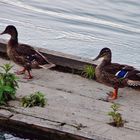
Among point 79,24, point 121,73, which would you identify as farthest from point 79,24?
point 121,73

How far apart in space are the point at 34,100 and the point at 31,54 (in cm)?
155

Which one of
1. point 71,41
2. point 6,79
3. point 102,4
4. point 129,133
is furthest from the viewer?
point 102,4

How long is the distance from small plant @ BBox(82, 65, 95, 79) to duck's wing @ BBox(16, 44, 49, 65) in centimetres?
65

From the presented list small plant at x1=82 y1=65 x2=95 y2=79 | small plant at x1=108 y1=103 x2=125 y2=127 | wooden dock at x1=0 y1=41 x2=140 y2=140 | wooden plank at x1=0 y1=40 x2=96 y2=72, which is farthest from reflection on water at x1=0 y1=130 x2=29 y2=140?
wooden plank at x1=0 y1=40 x2=96 y2=72

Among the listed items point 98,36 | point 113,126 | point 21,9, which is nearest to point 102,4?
point 21,9

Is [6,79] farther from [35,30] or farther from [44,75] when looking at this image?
[35,30]

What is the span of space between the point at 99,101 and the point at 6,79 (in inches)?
54.6

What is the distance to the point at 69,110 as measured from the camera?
7.78 m

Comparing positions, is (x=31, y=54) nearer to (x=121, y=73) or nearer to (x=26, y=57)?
(x=26, y=57)

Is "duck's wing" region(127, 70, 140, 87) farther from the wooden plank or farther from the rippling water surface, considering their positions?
the rippling water surface

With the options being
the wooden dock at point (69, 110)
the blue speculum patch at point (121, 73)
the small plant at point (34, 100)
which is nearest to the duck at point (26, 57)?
the wooden dock at point (69, 110)

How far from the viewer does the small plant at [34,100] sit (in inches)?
306

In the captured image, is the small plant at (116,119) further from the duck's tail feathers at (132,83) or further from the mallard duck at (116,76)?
the duck's tail feathers at (132,83)

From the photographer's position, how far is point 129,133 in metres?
7.15
